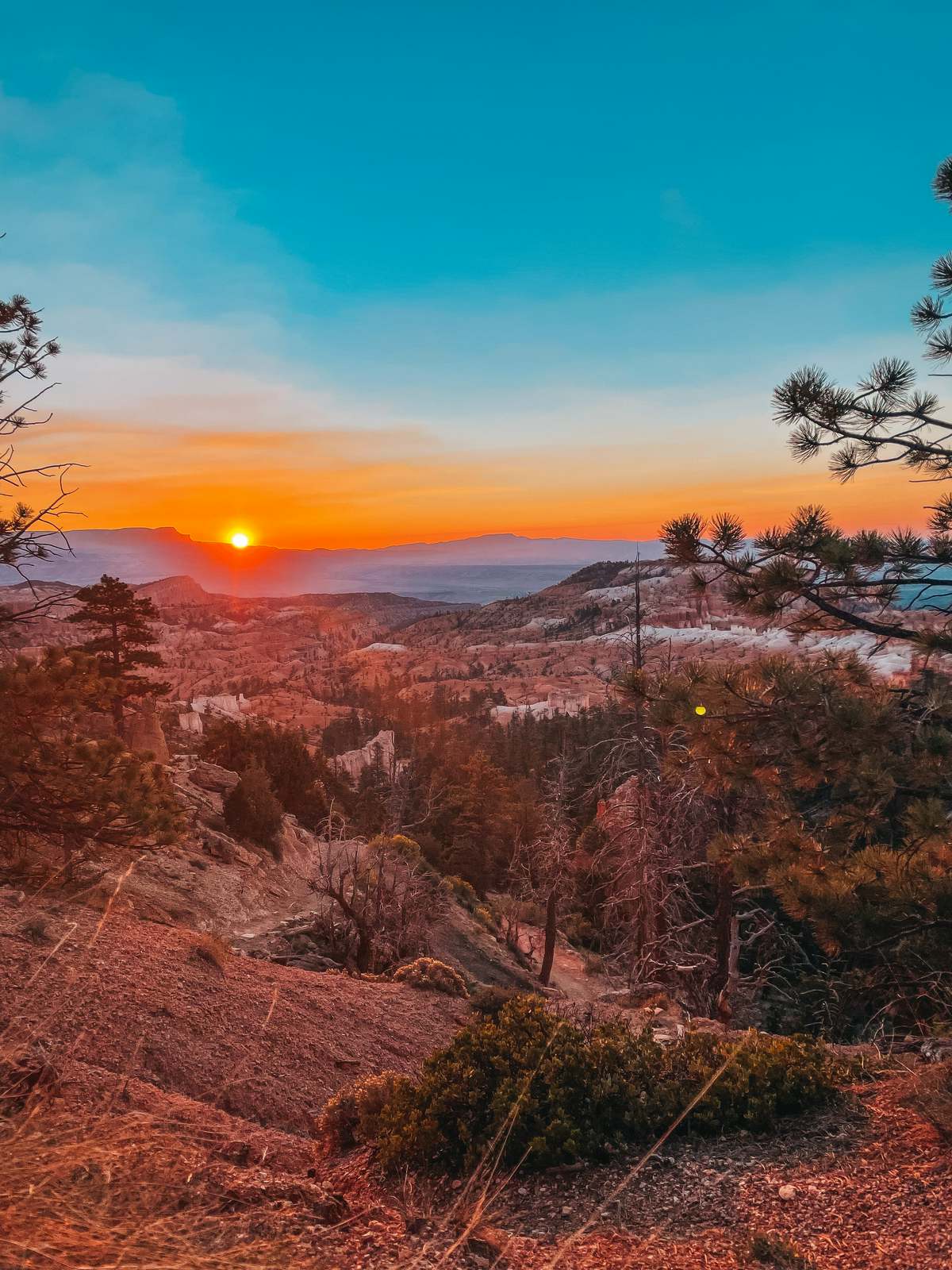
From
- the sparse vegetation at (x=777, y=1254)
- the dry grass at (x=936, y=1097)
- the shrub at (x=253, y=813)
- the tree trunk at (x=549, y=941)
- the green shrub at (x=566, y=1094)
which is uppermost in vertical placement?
the sparse vegetation at (x=777, y=1254)

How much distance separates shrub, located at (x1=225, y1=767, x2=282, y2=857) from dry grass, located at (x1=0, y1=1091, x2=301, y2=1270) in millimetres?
16900

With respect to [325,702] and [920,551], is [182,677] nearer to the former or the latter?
[325,702]

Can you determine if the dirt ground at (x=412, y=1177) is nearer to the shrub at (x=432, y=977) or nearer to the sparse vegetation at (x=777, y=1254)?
the sparse vegetation at (x=777, y=1254)

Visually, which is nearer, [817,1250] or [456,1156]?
[817,1250]

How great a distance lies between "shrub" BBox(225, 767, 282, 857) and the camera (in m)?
21.2

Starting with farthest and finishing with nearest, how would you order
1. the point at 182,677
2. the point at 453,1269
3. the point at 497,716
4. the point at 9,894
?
1. the point at 182,677
2. the point at 497,716
3. the point at 9,894
4. the point at 453,1269

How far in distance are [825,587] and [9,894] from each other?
1040 centimetres

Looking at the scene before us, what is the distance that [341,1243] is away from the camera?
403 cm

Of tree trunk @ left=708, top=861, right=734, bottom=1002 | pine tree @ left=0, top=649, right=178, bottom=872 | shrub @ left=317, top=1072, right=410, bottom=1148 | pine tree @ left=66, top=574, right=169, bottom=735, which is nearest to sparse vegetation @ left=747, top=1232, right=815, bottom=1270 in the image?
shrub @ left=317, top=1072, right=410, bottom=1148

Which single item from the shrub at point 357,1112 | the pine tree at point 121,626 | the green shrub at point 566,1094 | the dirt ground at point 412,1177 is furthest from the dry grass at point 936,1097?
the pine tree at point 121,626

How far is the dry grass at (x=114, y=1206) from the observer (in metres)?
2.69

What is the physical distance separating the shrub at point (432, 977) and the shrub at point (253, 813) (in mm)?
10108

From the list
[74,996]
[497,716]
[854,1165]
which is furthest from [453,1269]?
[497,716]

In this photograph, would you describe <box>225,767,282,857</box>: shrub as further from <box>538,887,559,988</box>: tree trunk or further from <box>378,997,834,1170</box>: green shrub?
<box>378,997,834,1170</box>: green shrub
